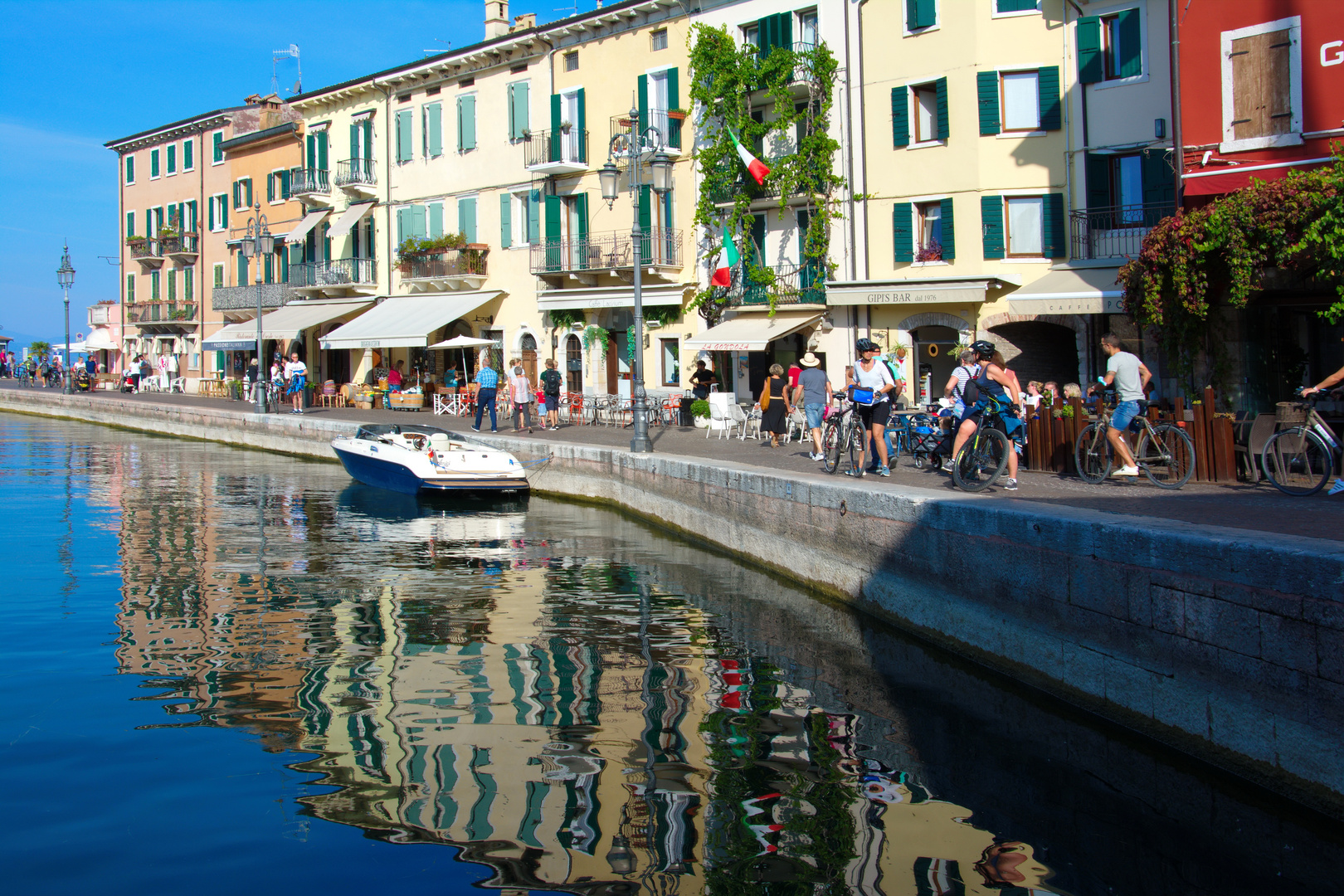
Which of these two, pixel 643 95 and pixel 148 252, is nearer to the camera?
pixel 643 95

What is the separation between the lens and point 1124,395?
1208cm

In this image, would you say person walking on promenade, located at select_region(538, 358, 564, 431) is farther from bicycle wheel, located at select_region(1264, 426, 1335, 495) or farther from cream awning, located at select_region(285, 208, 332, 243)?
cream awning, located at select_region(285, 208, 332, 243)

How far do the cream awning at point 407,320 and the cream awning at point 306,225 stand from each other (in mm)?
5755

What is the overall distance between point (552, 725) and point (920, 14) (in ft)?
69.3

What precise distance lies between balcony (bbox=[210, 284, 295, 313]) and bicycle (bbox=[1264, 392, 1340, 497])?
3836cm

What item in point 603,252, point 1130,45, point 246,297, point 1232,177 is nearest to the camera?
point 1232,177

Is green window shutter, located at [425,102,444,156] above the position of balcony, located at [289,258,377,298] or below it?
above

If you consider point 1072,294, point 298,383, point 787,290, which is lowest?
point 298,383

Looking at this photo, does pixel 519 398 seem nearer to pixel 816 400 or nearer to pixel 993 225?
pixel 816 400

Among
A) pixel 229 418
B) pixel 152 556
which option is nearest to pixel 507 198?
pixel 229 418

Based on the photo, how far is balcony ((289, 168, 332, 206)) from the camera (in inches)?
1596

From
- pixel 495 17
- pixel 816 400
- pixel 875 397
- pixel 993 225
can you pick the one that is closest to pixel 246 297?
pixel 495 17

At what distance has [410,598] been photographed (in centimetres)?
1175

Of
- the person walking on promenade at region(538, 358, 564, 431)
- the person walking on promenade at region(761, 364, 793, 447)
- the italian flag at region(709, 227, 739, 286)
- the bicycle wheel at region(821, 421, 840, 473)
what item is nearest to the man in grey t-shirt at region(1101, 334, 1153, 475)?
the bicycle wheel at region(821, 421, 840, 473)
